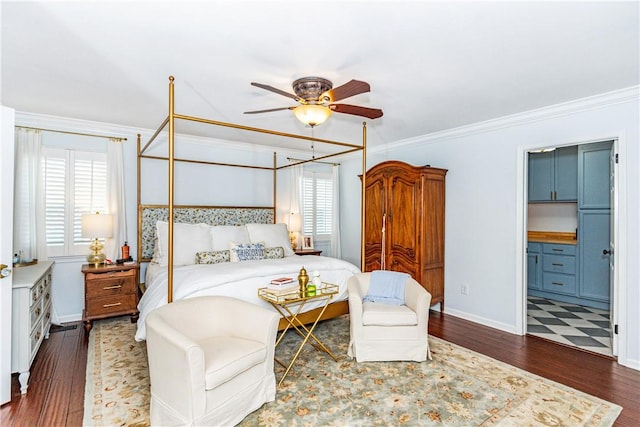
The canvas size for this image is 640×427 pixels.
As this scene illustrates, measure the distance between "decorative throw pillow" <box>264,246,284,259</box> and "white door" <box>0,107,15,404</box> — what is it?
94.2 inches

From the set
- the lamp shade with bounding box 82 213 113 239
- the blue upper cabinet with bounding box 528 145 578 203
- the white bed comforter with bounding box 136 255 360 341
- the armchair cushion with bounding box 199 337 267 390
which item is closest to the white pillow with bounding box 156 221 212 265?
the white bed comforter with bounding box 136 255 360 341

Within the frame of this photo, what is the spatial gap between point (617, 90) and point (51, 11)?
14.0ft

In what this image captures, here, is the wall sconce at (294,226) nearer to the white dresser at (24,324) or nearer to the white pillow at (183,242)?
the white pillow at (183,242)

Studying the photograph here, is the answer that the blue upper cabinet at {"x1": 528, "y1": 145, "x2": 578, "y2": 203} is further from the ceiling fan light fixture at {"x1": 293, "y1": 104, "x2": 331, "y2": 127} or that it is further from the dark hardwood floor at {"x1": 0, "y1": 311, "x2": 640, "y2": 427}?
the ceiling fan light fixture at {"x1": 293, "y1": 104, "x2": 331, "y2": 127}

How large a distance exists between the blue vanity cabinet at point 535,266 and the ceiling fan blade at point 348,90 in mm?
4581

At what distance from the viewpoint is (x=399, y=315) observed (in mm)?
2961

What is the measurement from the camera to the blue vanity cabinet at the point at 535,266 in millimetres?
5395

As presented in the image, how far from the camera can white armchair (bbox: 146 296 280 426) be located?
1890mm

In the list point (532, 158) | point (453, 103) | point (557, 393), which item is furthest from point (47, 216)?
point (532, 158)

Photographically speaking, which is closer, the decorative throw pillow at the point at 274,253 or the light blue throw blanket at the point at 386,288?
the light blue throw blanket at the point at 386,288

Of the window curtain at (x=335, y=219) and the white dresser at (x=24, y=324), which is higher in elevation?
the window curtain at (x=335, y=219)

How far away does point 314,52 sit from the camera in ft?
7.65

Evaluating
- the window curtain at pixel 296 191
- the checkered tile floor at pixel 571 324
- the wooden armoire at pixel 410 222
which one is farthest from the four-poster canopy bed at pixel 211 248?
the checkered tile floor at pixel 571 324

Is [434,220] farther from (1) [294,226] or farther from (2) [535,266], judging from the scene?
(2) [535,266]
